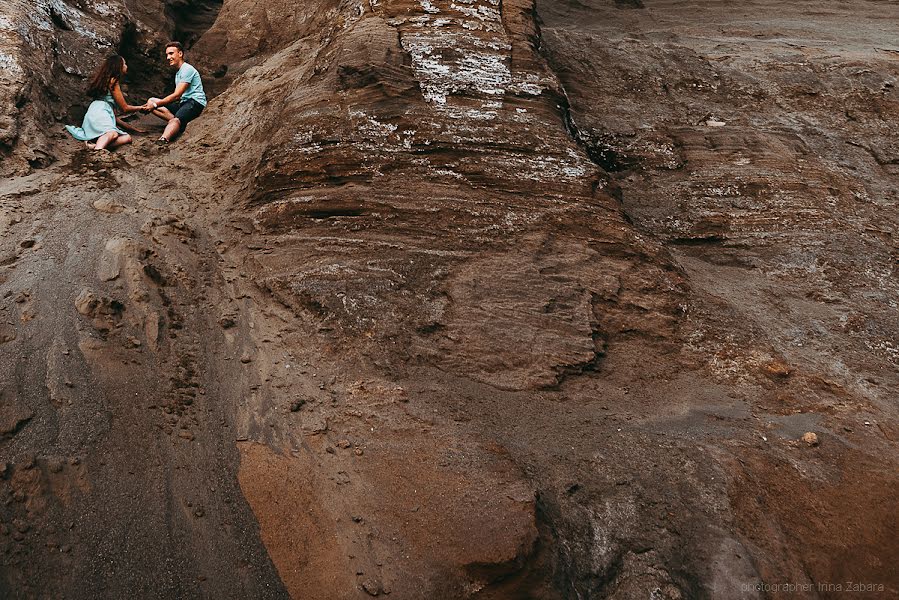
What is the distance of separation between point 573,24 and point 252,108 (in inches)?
189

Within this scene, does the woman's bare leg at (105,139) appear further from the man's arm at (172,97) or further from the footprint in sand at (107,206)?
the footprint in sand at (107,206)

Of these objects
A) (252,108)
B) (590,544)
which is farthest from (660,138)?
(590,544)

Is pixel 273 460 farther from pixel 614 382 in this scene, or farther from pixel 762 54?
pixel 762 54

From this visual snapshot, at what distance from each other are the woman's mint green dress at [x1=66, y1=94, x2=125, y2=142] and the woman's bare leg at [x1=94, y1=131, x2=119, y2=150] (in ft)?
0.18

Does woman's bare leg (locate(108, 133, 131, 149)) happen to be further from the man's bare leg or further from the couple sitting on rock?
the man's bare leg

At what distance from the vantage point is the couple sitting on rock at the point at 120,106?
6.33 metres

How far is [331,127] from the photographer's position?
5.43m

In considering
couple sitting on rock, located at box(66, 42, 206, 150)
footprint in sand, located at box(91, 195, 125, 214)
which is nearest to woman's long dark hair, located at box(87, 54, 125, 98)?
couple sitting on rock, located at box(66, 42, 206, 150)

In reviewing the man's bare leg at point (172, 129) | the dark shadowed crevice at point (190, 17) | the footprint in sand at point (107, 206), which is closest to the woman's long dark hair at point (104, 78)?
→ the man's bare leg at point (172, 129)

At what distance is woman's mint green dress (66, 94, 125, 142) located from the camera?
632 centimetres

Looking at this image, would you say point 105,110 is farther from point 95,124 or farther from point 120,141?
point 120,141

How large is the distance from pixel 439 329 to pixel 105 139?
3779 mm

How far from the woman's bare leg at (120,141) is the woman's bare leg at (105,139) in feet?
0.08

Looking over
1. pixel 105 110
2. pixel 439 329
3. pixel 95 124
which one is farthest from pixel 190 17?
pixel 439 329
